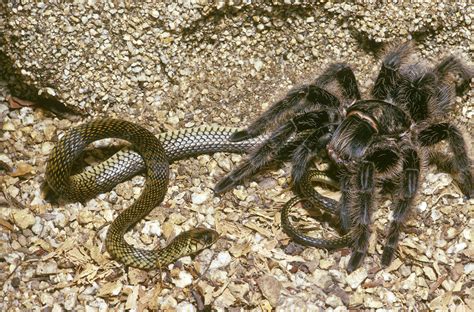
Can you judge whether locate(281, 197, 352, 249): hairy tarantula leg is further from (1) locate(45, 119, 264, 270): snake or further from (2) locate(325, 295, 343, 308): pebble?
(1) locate(45, 119, 264, 270): snake

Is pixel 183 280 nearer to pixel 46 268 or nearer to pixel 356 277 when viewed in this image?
pixel 46 268

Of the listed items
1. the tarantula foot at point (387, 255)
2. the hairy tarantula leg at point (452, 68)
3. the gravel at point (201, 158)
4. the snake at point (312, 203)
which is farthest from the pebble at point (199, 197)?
the hairy tarantula leg at point (452, 68)

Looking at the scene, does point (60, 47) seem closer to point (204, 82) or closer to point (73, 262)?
point (204, 82)

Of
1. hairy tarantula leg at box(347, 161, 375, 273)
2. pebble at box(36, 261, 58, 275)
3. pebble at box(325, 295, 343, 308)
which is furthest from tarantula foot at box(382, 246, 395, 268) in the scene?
pebble at box(36, 261, 58, 275)

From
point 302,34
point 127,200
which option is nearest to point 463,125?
point 302,34

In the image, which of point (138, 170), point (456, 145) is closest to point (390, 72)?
point (456, 145)

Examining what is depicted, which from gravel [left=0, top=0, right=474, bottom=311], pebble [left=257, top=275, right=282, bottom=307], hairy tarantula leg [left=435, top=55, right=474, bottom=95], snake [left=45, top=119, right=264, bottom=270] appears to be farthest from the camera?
hairy tarantula leg [left=435, top=55, right=474, bottom=95]
